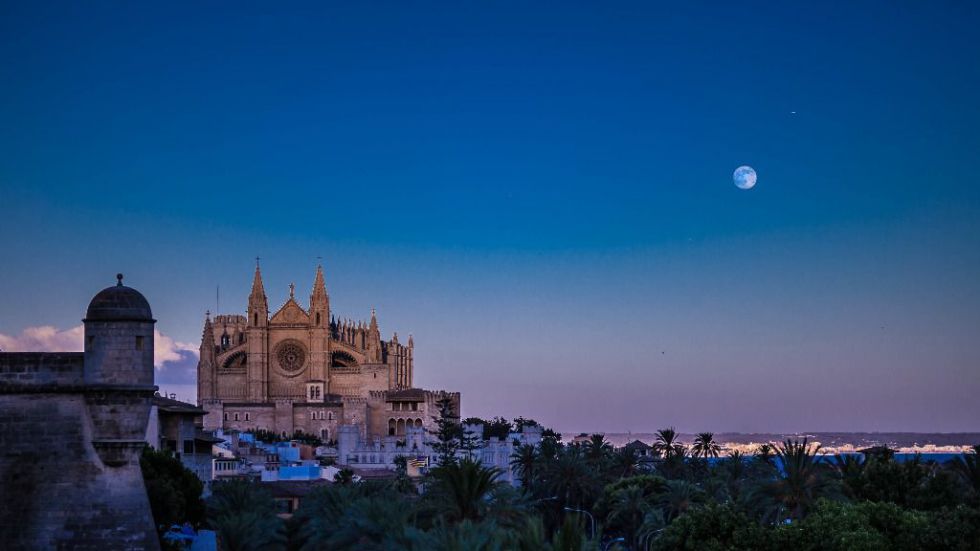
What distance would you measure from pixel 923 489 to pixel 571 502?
74.4 feet

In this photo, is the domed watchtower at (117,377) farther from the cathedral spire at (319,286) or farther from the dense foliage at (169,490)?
the cathedral spire at (319,286)

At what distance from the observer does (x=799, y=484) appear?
38344 millimetres

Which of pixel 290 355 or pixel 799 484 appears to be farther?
pixel 290 355

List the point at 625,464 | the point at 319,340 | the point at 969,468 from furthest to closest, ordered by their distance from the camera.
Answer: the point at 319,340
the point at 625,464
the point at 969,468

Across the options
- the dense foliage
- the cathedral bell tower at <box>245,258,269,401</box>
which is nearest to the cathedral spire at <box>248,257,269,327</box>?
the cathedral bell tower at <box>245,258,269,401</box>

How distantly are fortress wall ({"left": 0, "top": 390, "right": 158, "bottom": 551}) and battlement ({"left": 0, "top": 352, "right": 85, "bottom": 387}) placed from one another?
5cm

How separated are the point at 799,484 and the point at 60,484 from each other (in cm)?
2394

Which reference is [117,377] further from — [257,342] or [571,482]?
[257,342]

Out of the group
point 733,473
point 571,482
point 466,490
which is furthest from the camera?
point 733,473

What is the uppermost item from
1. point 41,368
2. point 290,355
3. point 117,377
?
point 290,355

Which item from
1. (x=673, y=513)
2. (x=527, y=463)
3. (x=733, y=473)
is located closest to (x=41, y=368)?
(x=673, y=513)

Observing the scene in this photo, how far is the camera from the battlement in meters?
24.2

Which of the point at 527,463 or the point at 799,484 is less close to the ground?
the point at 799,484

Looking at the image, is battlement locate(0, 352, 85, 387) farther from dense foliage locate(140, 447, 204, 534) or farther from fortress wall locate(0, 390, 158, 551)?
dense foliage locate(140, 447, 204, 534)
